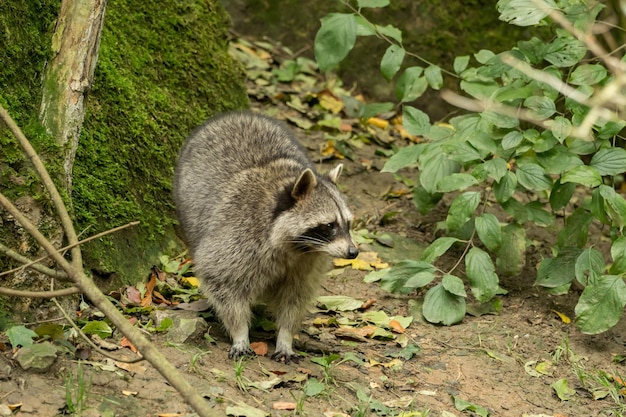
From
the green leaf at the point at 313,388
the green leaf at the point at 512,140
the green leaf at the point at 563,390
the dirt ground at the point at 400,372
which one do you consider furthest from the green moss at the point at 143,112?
the green leaf at the point at 563,390

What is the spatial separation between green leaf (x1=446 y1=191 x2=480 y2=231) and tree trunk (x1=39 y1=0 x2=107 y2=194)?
2821 millimetres

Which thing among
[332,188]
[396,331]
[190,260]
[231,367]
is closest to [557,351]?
[396,331]

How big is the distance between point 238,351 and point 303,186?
115 cm

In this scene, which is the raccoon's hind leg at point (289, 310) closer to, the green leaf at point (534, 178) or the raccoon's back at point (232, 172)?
the raccoon's back at point (232, 172)

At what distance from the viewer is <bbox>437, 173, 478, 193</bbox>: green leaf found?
6.14m

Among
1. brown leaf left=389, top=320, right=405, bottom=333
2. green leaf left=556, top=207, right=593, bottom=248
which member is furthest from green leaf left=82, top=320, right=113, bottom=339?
green leaf left=556, top=207, right=593, bottom=248

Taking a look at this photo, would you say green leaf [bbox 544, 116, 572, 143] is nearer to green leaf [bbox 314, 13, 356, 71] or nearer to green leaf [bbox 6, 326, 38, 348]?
green leaf [bbox 314, 13, 356, 71]

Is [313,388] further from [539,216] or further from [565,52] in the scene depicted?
[565,52]

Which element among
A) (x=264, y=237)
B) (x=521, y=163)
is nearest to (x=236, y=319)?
(x=264, y=237)

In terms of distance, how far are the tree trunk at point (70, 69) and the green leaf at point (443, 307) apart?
2.87 m

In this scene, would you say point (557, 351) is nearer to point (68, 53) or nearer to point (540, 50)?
point (540, 50)

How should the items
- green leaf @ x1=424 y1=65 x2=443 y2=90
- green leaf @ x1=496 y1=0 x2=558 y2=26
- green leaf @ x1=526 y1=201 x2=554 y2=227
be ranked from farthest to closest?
green leaf @ x1=424 y1=65 x2=443 y2=90 → green leaf @ x1=526 y1=201 x2=554 y2=227 → green leaf @ x1=496 y1=0 x2=558 y2=26

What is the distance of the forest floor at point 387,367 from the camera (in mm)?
4422

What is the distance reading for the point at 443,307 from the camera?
20.6ft
